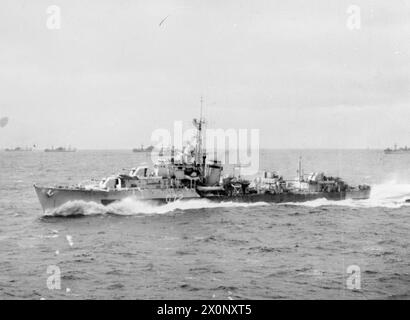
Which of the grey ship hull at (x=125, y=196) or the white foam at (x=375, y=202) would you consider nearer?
the grey ship hull at (x=125, y=196)

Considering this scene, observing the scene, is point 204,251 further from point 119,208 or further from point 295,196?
point 295,196

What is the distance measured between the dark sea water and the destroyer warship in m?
1.11

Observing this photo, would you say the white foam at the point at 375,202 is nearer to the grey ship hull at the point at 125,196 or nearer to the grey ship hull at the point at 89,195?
the grey ship hull at the point at 125,196

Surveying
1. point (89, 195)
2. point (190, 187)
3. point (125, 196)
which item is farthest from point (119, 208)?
point (190, 187)

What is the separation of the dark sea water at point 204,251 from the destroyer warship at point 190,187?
111cm

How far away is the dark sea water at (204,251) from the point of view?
23.9 m

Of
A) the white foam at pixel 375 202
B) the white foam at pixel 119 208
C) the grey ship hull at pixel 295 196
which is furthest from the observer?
the white foam at pixel 375 202

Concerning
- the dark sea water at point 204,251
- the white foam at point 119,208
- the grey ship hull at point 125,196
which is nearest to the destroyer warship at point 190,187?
the grey ship hull at point 125,196

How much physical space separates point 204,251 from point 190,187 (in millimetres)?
19294

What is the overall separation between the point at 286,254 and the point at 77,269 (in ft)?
44.6

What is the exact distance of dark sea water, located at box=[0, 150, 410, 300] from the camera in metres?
23.9

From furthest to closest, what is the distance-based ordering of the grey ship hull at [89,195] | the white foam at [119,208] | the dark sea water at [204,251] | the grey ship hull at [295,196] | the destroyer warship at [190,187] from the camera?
1. the grey ship hull at [295,196]
2. the destroyer warship at [190,187]
3. the white foam at [119,208]
4. the grey ship hull at [89,195]
5. the dark sea water at [204,251]
